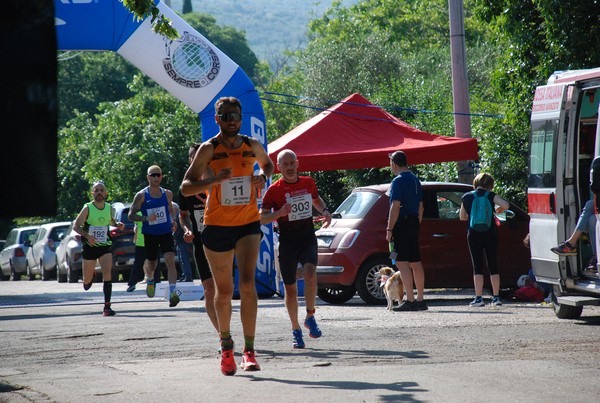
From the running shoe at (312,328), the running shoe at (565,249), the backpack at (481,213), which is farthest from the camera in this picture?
the backpack at (481,213)

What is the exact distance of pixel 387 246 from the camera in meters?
15.6

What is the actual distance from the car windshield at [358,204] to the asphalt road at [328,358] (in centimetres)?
149

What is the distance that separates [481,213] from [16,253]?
23046mm

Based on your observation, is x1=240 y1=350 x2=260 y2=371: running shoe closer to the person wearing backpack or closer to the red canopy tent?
the person wearing backpack

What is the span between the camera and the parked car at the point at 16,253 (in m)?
34.7

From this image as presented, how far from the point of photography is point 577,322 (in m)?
12.0

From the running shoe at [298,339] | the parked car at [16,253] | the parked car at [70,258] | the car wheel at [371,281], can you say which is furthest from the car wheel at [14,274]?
the running shoe at [298,339]

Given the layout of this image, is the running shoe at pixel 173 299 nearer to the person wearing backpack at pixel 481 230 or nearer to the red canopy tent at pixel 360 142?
the red canopy tent at pixel 360 142

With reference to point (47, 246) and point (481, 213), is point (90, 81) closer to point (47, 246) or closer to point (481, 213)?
point (47, 246)

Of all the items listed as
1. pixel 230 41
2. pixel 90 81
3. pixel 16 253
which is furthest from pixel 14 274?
pixel 230 41

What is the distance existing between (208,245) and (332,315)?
206 inches

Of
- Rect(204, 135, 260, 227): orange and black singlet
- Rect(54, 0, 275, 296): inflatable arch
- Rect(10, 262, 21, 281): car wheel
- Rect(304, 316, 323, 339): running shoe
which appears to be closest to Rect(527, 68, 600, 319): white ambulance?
Rect(304, 316, 323, 339): running shoe

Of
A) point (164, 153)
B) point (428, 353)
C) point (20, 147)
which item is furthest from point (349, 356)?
point (164, 153)

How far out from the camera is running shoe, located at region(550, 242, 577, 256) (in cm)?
1135
